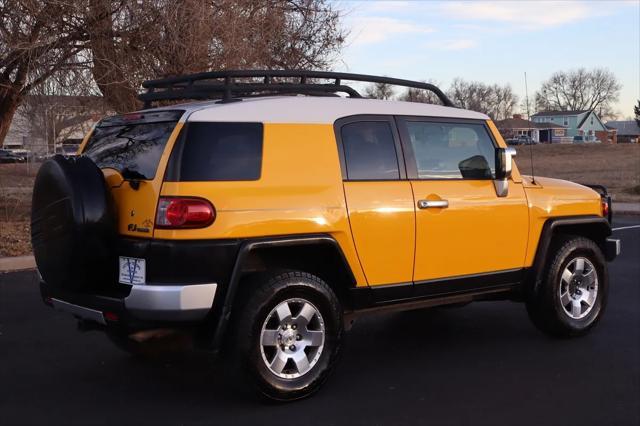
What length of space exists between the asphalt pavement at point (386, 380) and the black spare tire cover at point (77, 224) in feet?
2.77

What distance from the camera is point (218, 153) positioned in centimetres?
461

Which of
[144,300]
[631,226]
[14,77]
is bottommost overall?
[631,226]

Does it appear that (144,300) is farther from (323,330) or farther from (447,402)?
(447,402)

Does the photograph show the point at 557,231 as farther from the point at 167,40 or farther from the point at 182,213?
the point at 167,40

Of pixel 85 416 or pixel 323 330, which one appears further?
pixel 323 330

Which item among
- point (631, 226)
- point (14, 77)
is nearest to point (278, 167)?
point (14, 77)

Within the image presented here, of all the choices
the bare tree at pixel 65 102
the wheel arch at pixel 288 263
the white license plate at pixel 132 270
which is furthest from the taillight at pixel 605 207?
the bare tree at pixel 65 102

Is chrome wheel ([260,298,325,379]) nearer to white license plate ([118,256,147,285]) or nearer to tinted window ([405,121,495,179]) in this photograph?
white license plate ([118,256,147,285])

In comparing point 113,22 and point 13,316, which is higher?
point 113,22

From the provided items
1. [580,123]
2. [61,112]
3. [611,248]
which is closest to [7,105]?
[61,112]

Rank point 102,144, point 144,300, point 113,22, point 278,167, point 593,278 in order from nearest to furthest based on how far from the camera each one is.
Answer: point 144,300
point 278,167
point 102,144
point 593,278
point 113,22

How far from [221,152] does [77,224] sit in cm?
97

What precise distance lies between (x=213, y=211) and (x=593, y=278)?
12.3 feet

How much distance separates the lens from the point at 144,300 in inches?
172
